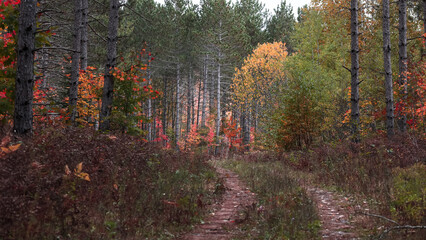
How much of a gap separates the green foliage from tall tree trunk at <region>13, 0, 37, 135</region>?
6.71 m

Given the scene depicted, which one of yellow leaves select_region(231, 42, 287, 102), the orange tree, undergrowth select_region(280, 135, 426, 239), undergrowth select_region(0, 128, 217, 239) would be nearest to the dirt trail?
undergrowth select_region(280, 135, 426, 239)

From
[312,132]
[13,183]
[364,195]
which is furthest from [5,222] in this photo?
[312,132]

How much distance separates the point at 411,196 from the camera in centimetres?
533

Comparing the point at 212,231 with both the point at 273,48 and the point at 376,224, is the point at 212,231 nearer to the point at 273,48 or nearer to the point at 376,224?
the point at 376,224

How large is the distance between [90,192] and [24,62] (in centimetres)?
277

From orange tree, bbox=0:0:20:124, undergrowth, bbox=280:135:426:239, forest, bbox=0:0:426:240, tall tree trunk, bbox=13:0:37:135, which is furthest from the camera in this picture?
orange tree, bbox=0:0:20:124

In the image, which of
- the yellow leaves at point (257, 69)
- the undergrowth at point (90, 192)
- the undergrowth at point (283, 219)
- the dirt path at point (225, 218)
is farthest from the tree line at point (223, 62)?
the undergrowth at point (283, 219)

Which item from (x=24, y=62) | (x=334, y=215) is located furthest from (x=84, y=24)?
(x=334, y=215)

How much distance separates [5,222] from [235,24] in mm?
30396

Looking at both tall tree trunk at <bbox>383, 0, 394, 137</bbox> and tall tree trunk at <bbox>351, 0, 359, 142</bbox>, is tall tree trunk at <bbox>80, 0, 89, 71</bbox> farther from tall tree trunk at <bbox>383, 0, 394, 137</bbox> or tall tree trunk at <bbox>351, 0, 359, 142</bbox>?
tall tree trunk at <bbox>383, 0, 394, 137</bbox>

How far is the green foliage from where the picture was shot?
16.4 feet

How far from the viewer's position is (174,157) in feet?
37.2

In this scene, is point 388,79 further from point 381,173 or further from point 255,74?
point 255,74

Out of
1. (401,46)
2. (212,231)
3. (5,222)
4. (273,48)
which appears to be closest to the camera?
(5,222)
